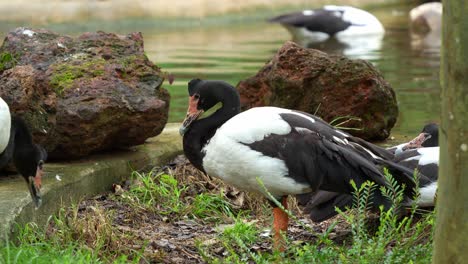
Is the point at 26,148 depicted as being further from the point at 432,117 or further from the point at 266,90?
the point at 432,117

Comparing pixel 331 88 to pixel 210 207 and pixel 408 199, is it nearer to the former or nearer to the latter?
pixel 210 207

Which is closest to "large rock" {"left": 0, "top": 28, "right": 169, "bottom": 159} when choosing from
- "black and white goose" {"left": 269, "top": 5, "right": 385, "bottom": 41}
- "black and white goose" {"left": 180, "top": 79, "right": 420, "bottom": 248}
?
"black and white goose" {"left": 180, "top": 79, "right": 420, "bottom": 248}

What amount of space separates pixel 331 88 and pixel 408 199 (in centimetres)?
229

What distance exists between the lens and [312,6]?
1021 inches

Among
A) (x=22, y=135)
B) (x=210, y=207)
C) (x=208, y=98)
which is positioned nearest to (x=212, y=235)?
(x=210, y=207)

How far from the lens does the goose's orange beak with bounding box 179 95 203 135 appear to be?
657 centimetres

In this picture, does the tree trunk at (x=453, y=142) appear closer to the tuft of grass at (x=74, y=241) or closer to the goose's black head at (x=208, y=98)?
the tuft of grass at (x=74, y=241)

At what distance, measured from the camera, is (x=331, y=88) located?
28.1 ft

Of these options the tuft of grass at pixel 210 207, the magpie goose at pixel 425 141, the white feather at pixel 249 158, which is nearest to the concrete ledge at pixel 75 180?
the tuft of grass at pixel 210 207

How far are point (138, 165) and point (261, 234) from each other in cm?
152

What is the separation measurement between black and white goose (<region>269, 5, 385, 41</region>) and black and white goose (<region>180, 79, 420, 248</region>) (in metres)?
15.9

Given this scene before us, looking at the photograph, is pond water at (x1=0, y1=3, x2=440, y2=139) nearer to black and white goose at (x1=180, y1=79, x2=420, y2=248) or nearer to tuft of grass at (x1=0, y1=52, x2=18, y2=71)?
black and white goose at (x1=180, y1=79, x2=420, y2=248)

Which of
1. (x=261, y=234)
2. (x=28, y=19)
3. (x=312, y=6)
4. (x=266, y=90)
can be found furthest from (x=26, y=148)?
(x=312, y=6)

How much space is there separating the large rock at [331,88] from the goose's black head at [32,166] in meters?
2.62
